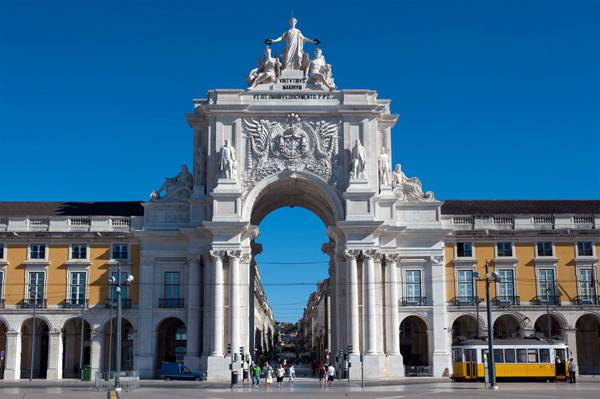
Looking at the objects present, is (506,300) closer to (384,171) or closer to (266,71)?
(384,171)

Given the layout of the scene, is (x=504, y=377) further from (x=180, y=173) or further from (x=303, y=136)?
(x=180, y=173)

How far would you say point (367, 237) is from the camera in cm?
6341

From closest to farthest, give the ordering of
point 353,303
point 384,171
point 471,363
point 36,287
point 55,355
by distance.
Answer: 1. point 471,363
2. point 353,303
3. point 55,355
4. point 36,287
5. point 384,171

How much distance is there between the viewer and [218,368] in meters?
61.3

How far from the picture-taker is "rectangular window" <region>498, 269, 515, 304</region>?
6662 cm

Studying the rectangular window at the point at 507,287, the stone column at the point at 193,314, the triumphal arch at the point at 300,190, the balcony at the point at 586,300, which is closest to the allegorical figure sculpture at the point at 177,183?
the triumphal arch at the point at 300,190

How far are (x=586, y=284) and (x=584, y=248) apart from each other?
296 centimetres

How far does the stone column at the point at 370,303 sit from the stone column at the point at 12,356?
89.9ft

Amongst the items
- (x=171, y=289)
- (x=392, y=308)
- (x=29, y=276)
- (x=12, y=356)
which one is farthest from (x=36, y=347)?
(x=392, y=308)

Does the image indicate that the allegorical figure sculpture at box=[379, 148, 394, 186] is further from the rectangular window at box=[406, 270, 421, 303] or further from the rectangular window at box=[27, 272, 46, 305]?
the rectangular window at box=[27, 272, 46, 305]

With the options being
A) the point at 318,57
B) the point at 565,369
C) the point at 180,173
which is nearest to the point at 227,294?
the point at 180,173

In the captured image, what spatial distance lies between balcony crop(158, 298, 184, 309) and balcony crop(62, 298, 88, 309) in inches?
235

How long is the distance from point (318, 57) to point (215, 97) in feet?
30.3

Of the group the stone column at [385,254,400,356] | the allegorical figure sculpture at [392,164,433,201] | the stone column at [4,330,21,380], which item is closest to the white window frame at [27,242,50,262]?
the stone column at [4,330,21,380]
